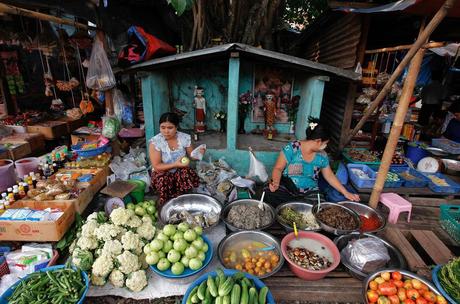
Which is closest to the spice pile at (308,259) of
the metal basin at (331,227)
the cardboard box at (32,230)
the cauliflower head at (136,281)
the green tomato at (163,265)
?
the metal basin at (331,227)

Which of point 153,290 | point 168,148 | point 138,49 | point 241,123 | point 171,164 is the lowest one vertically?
point 153,290

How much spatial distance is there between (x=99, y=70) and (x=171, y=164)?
97.1 inches

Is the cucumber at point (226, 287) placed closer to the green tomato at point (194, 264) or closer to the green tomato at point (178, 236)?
the green tomato at point (194, 264)

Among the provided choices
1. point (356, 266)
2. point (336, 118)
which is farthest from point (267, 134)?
point (356, 266)

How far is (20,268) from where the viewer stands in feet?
9.12

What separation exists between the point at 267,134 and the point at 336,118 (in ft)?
7.59

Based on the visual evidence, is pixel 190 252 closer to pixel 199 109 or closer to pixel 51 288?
pixel 51 288

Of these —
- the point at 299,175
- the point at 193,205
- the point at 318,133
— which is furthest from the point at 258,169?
the point at 318,133

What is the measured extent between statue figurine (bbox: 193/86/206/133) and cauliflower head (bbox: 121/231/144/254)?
12.0 feet

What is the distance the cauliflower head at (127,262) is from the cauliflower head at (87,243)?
0.38 m

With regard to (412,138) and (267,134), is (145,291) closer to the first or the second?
(267,134)

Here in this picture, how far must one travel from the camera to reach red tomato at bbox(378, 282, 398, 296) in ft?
7.52

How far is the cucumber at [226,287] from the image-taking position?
2.10m

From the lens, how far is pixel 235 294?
2.08 m
